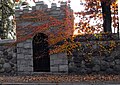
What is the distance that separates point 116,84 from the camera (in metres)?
12.3

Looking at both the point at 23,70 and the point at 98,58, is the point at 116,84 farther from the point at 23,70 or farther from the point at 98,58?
the point at 23,70

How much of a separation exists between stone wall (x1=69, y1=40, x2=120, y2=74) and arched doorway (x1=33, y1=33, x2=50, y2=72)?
1.31 metres

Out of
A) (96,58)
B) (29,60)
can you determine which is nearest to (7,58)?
(29,60)

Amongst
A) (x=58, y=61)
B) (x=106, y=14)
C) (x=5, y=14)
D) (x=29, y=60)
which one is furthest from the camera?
(x=5, y=14)

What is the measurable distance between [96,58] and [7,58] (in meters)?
4.83

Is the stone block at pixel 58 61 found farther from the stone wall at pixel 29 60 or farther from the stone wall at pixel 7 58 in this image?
the stone wall at pixel 7 58

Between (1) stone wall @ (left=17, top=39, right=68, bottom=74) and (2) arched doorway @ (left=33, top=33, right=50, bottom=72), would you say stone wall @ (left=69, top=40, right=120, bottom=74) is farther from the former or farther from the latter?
(2) arched doorway @ (left=33, top=33, right=50, bottom=72)

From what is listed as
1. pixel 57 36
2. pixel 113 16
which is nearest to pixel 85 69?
pixel 57 36

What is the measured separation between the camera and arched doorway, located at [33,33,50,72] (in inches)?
656

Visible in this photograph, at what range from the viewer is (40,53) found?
16750mm

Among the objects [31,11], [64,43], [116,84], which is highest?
[31,11]

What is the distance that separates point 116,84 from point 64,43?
4.95m

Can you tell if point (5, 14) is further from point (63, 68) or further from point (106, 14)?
point (63, 68)

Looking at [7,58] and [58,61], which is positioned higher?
[7,58]
